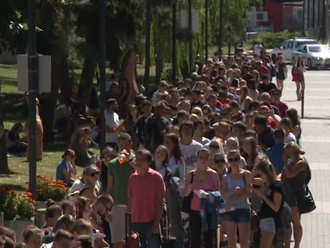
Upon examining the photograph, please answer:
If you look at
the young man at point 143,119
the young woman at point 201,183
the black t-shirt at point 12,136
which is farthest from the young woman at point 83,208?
the black t-shirt at point 12,136

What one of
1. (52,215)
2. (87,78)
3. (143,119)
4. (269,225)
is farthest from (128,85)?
(52,215)

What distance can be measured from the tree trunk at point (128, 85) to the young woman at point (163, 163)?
15.2m

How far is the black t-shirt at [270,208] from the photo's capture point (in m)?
13.1

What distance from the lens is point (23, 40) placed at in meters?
21.6

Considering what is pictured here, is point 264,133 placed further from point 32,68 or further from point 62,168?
point 32,68

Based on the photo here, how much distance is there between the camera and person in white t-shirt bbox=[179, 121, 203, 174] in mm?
14758

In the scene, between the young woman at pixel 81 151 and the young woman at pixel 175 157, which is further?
the young woman at pixel 81 151

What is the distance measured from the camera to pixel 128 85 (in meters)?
30.1

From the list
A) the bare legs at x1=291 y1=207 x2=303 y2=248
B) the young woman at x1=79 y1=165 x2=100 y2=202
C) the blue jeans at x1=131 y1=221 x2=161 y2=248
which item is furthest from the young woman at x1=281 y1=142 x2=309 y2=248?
the young woman at x1=79 y1=165 x2=100 y2=202

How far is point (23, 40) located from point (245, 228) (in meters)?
9.66

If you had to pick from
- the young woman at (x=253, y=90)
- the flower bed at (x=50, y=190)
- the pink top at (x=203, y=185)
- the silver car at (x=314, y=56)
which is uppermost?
the young woman at (x=253, y=90)

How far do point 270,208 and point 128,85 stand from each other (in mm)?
17156

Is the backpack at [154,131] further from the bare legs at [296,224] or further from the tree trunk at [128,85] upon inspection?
the tree trunk at [128,85]

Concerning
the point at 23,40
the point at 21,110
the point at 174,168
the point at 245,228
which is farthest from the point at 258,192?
the point at 21,110
